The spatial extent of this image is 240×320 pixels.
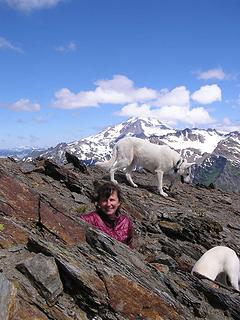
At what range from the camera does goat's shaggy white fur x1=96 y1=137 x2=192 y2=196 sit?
2522 cm

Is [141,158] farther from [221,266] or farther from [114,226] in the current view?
[114,226]

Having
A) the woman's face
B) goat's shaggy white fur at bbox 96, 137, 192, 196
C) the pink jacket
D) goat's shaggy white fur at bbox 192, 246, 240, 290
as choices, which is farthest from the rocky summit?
goat's shaggy white fur at bbox 96, 137, 192, 196

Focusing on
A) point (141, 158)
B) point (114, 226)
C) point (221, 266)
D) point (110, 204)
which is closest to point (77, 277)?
point (110, 204)

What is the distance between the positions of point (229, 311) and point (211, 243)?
8.88 m

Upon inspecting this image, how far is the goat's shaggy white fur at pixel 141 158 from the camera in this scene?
25.2 meters

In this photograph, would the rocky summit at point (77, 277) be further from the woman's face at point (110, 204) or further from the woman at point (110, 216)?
the woman's face at point (110, 204)

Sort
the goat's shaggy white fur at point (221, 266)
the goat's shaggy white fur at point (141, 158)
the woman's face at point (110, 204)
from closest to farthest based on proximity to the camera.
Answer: the woman's face at point (110, 204), the goat's shaggy white fur at point (221, 266), the goat's shaggy white fur at point (141, 158)

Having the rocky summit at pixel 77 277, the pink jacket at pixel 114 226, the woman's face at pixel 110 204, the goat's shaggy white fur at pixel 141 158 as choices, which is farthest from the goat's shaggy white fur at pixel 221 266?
the goat's shaggy white fur at pixel 141 158

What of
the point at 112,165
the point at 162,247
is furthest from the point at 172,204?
the point at 162,247

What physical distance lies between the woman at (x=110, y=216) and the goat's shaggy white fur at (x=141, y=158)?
48.4 ft

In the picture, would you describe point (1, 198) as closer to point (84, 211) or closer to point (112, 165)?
point (84, 211)

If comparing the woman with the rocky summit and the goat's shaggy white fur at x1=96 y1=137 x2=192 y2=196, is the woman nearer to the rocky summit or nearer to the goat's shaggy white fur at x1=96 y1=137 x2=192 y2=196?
the rocky summit

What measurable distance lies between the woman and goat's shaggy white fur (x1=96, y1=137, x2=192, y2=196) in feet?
48.4

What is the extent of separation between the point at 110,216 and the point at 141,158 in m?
16.0
